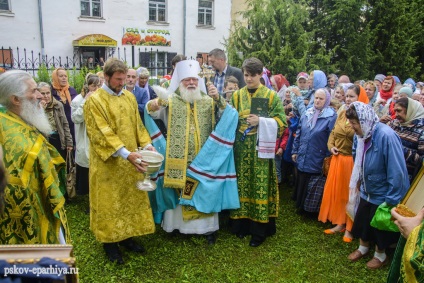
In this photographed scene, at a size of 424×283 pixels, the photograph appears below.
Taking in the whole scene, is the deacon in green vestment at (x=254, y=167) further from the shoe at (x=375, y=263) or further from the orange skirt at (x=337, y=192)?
the shoe at (x=375, y=263)

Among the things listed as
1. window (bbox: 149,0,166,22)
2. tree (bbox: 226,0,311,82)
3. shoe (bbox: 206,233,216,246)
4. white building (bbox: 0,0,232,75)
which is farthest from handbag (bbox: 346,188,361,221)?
Result: window (bbox: 149,0,166,22)

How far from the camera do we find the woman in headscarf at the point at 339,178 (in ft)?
Result: 14.9

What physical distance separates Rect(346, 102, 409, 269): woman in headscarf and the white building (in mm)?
12212

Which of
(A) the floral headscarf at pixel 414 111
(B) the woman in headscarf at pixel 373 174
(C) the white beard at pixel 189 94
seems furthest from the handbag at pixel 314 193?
(C) the white beard at pixel 189 94

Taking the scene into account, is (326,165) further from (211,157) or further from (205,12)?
(205,12)

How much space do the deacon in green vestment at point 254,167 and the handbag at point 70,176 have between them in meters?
2.55

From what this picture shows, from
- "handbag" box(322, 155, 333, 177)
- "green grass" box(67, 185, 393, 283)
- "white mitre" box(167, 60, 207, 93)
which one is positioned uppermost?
"white mitre" box(167, 60, 207, 93)

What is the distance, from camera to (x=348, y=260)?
4121mm

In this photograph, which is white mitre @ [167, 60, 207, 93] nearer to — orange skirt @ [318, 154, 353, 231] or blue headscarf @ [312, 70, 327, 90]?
orange skirt @ [318, 154, 353, 231]

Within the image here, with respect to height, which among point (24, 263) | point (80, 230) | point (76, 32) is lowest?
point (80, 230)

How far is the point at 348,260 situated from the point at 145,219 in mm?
2249

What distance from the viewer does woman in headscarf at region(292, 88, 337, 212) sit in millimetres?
4852

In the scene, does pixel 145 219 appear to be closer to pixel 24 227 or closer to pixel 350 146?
pixel 24 227

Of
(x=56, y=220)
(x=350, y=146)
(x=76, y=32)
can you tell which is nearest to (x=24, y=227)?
(x=56, y=220)
